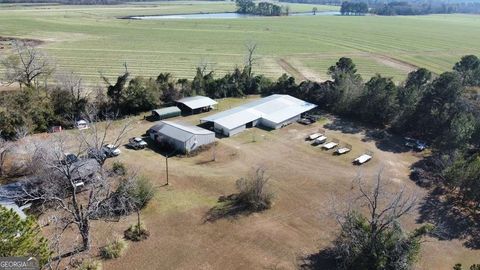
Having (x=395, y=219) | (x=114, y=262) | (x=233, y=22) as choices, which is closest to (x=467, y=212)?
(x=395, y=219)

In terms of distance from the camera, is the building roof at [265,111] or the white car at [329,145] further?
the building roof at [265,111]

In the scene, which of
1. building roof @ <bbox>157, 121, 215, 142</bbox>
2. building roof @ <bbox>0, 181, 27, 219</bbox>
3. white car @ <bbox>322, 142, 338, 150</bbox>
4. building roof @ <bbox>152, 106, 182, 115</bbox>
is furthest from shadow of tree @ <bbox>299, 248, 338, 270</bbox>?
building roof @ <bbox>152, 106, 182, 115</bbox>

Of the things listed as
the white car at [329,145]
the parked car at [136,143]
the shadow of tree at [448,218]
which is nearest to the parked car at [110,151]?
the parked car at [136,143]

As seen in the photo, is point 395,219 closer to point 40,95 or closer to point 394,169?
point 394,169

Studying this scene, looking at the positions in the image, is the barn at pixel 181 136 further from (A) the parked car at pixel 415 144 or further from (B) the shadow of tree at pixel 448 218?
(A) the parked car at pixel 415 144

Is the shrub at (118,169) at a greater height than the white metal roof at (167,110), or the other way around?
the white metal roof at (167,110)

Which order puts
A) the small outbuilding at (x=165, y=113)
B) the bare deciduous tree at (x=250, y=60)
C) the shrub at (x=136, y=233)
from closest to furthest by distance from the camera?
1. the shrub at (x=136, y=233)
2. the small outbuilding at (x=165, y=113)
3. the bare deciduous tree at (x=250, y=60)

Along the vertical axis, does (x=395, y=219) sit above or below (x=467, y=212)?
above

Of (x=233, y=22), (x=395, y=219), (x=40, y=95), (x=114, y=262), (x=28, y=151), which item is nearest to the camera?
(x=395, y=219)
